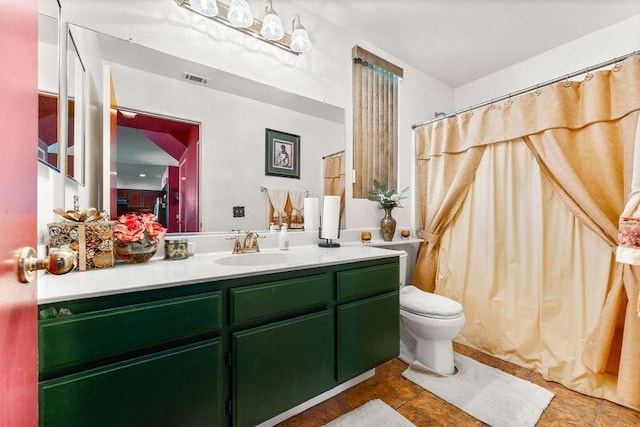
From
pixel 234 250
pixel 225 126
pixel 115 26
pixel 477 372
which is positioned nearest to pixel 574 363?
pixel 477 372

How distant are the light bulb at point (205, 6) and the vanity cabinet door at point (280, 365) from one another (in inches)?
66.3

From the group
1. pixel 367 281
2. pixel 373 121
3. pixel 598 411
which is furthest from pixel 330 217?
pixel 598 411

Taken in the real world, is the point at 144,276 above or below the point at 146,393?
above

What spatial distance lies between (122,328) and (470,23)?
2811 mm

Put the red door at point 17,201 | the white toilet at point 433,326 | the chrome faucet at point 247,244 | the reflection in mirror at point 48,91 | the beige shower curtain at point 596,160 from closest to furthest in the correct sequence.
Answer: the red door at point 17,201
the reflection in mirror at point 48,91
the beige shower curtain at point 596,160
the chrome faucet at point 247,244
the white toilet at point 433,326

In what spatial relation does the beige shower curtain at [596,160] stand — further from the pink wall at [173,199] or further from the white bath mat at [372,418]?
the pink wall at [173,199]

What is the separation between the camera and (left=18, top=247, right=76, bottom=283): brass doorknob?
0.48 meters

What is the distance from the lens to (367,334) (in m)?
1.51

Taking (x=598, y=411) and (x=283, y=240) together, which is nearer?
(x=598, y=411)

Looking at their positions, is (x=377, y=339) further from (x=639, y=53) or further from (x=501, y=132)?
(x=639, y=53)

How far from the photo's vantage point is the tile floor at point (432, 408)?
1.39 metres

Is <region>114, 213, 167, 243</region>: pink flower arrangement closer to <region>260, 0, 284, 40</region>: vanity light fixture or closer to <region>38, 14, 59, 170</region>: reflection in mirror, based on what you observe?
<region>38, 14, 59, 170</region>: reflection in mirror

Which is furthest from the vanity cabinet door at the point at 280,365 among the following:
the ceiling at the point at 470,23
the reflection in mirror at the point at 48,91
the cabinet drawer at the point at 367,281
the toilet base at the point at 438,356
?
the ceiling at the point at 470,23

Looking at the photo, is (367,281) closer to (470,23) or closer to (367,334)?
(367,334)
